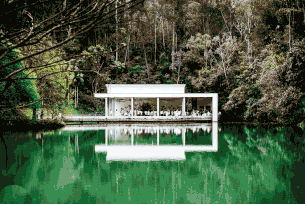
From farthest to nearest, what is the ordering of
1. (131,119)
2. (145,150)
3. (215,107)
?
(215,107) < (131,119) < (145,150)

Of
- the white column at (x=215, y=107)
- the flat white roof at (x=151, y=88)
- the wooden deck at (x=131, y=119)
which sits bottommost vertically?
the wooden deck at (x=131, y=119)

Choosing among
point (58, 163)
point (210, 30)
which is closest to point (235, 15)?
point (210, 30)

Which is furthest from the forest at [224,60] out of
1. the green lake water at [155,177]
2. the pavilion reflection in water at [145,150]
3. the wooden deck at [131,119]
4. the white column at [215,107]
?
the green lake water at [155,177]

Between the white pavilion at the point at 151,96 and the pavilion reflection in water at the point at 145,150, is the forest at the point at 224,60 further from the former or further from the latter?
the pavilion reflection in water at the point at 145,150

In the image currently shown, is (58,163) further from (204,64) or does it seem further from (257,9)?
(204,64)

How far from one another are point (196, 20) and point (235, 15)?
4.44 metres

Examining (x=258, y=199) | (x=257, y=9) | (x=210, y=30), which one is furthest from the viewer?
(x=210, y=30)

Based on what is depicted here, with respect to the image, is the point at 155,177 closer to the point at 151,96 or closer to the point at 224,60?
the point at 151,96

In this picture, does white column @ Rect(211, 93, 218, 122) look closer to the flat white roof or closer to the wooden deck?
the wooden deck

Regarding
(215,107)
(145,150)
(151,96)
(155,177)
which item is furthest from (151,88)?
(155,177)

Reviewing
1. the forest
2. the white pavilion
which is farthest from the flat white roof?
the forest

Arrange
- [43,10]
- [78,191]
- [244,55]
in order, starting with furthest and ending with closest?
[244,55]
[78,191]
[43,10]

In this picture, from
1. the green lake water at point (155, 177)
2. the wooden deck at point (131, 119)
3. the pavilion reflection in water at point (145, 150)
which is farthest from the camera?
the wooden deck at point (131, 119)

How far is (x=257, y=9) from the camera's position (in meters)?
19.0
